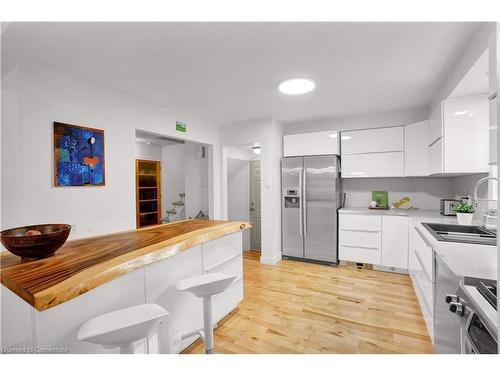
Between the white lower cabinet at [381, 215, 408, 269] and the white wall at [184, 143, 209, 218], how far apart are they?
3.27 meters

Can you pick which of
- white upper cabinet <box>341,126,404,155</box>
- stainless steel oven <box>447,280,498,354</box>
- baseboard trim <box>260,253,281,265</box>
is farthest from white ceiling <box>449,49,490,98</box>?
baseboard trim <box>260,253,281,265</box>

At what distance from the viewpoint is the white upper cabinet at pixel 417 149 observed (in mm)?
3090

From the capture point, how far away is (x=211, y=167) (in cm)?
404

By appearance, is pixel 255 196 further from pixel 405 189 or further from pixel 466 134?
pixel 466 134

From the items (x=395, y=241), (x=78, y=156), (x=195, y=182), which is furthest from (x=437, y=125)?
(x=195, y=182)

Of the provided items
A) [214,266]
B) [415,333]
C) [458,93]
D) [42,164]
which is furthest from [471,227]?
[42,164]

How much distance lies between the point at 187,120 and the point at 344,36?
2.47 meters

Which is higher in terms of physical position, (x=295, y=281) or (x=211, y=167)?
(x=211, y=167)

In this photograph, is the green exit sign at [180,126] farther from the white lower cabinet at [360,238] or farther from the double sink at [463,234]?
the double sink at [463,234]

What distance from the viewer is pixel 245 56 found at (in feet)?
6.19

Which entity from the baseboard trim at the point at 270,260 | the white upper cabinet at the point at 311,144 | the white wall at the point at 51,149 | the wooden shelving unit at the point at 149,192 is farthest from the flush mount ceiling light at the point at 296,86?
the wooden shelving unit at the point at 149,192

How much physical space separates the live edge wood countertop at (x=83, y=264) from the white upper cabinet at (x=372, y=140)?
9.57 ft

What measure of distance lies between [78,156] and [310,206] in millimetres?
3072
